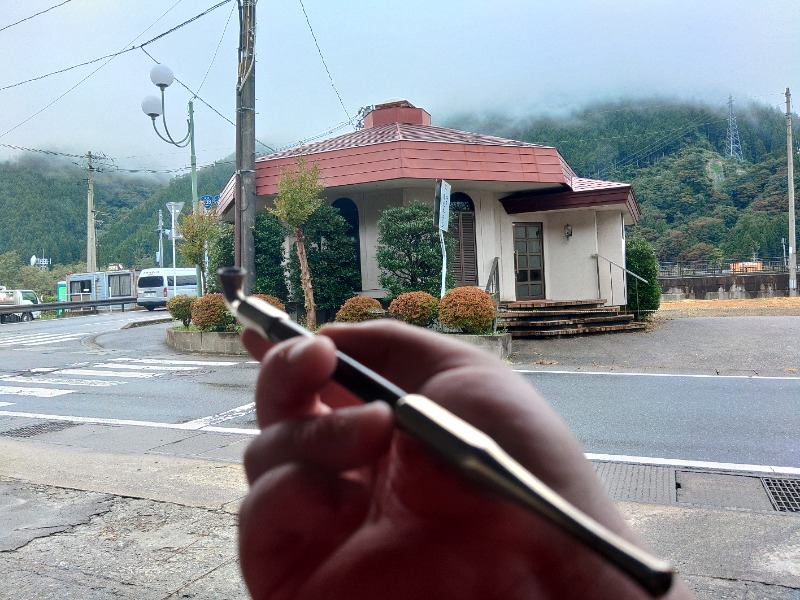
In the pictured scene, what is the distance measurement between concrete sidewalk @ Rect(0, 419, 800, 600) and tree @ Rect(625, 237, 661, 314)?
1387 cm

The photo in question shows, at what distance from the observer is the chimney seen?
20.3 m

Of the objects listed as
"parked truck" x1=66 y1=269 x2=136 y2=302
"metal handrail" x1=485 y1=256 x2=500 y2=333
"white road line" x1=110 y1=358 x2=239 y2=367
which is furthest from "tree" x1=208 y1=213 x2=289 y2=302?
"parked truck" x1=66 y1=269 x2=136 y2=302

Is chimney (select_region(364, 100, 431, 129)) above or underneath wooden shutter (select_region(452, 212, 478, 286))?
above

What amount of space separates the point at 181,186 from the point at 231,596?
69743 mm

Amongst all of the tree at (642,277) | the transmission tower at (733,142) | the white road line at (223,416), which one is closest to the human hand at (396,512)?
the white road line at (223,416)

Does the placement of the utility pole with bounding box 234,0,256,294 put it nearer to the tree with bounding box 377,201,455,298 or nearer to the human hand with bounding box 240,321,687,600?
the tree with bounding box 377,201,455,298

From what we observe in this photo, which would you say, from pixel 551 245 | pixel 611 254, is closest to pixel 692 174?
pixel 611 254

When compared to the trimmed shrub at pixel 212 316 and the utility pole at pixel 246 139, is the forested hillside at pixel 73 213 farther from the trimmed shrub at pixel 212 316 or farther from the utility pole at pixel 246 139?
the trimmed shrub at pixel 212 316

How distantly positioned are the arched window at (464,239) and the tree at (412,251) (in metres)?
1.84

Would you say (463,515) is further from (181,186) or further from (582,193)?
(181,186)

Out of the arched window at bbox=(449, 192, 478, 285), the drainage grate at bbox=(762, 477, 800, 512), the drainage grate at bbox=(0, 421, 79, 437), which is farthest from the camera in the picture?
the arched window at bbox=(449, 192, 478, 285)

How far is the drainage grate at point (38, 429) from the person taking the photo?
739 centimetres

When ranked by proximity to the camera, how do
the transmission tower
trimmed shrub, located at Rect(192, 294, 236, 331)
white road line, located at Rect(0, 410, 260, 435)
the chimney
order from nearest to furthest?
white road line, located at Rect(0, 410, 260, 435) → trimmed shrub, located at Rect(192, 294, 236, 331) → the chimney → the transmission tower

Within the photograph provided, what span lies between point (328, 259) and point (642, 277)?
353 inches
